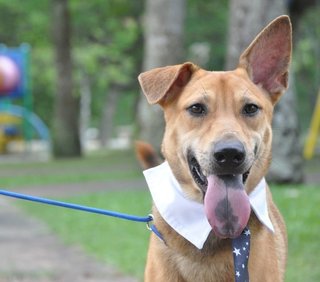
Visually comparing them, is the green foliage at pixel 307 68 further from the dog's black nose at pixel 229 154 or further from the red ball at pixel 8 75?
the dog's black nose at pixel 229 154

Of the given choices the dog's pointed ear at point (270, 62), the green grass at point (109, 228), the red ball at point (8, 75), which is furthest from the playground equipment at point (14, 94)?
the dog's pointed ear at point (270, 62)

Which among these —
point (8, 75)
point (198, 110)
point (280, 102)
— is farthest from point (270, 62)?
point (8, 75)

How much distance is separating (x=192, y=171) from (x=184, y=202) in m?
0.25

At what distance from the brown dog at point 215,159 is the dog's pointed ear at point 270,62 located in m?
0.05

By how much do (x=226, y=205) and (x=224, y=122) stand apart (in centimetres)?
45

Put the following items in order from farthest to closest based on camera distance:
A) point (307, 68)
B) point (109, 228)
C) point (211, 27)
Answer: point (307, 68) → point (211, 27) → point (109, 228)

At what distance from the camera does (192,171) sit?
15.3ft

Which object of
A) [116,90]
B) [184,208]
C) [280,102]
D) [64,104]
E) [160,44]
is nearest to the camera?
[184,208]

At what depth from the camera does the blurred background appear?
11.6m

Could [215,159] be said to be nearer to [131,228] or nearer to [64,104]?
[131,228]

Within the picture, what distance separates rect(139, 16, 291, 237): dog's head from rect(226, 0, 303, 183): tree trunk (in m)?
8.04

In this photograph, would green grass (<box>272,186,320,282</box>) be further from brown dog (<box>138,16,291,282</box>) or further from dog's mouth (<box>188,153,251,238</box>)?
dog's mouth (<box>188,153,251,238</box>)

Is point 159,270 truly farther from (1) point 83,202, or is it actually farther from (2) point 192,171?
(1) point 83,202

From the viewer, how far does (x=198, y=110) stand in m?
4.70
